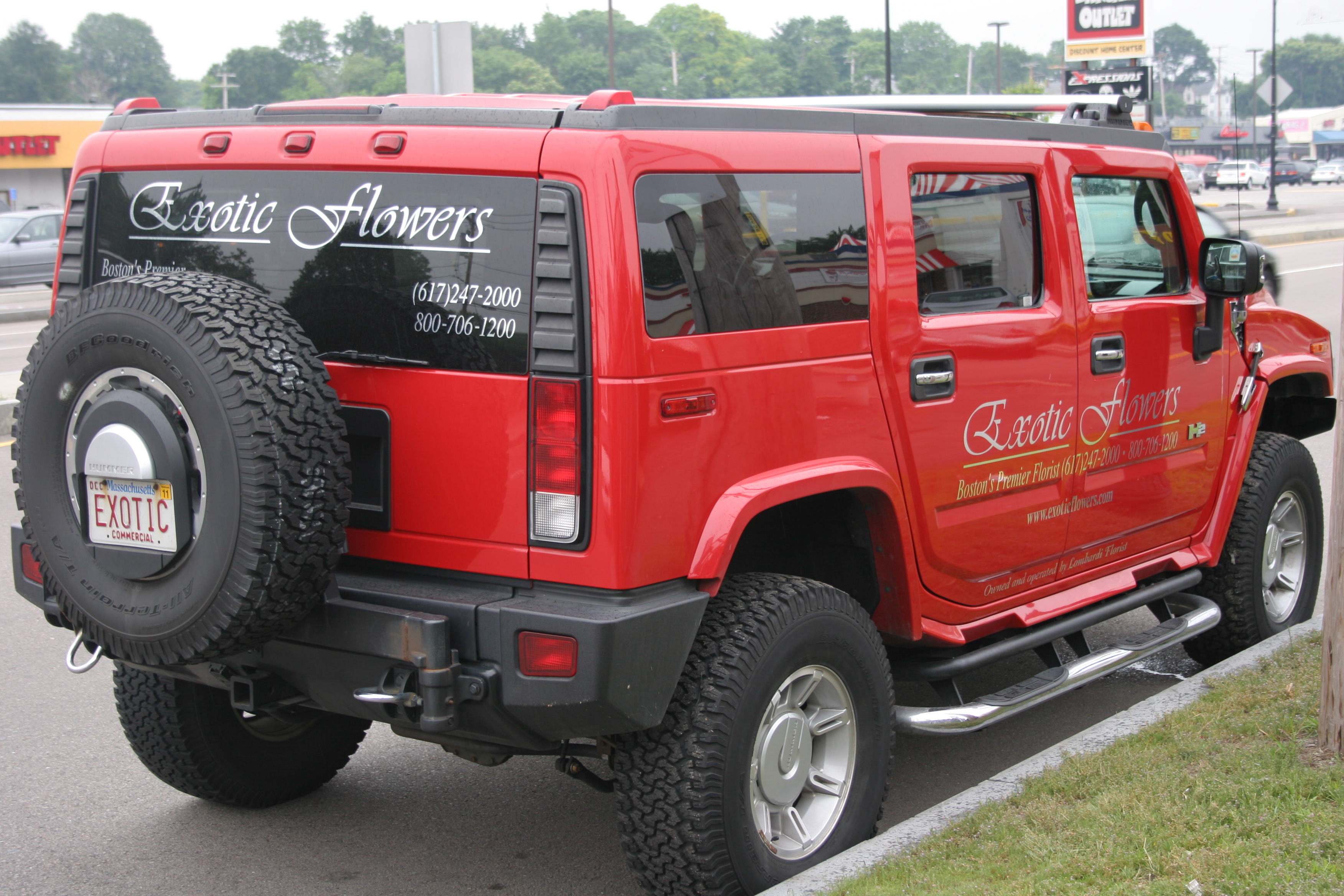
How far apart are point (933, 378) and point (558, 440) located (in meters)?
1.29

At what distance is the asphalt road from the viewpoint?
149 inches

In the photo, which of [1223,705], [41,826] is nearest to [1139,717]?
[1223,705]

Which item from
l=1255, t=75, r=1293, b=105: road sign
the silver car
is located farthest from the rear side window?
the silver car

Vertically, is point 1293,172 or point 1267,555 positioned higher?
point 1293,172

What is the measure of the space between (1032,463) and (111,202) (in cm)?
286

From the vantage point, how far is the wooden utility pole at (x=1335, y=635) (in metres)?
3.79

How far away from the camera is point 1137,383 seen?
182 inches

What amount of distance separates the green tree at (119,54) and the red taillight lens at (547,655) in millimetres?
145220

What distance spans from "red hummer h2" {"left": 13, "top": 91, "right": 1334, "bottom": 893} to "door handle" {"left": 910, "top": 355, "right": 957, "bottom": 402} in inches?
0.5

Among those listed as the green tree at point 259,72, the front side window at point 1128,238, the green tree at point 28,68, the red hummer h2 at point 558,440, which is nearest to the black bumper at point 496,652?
the red hummer h2 at point 558,440

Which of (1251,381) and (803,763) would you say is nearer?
(803,763)

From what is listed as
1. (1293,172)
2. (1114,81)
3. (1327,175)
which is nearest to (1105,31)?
(1114,81)

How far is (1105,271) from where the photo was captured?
4.57 m

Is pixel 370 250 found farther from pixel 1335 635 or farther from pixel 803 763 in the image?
pixel 1335 635
